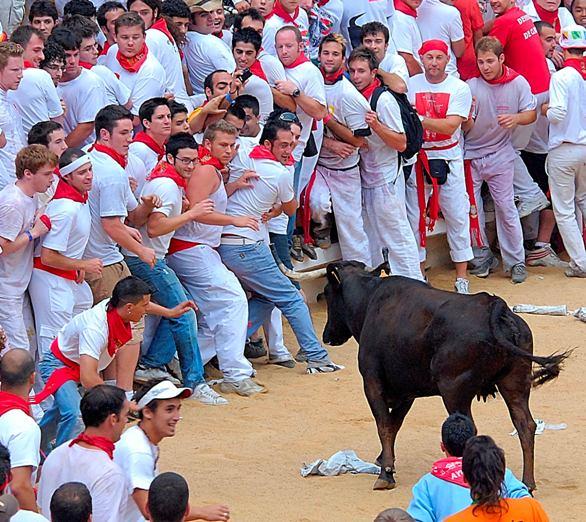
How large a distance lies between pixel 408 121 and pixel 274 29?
151 centimetres

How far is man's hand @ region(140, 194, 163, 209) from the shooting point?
10172 millimetres

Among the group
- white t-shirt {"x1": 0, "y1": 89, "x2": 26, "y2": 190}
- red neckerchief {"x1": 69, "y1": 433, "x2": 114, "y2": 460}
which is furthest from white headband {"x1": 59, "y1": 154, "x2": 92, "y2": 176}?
red neckerchief {"x1": 69, "y1": 433, "x2": 114, "y2": 460}

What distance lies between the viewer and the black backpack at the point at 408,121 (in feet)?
42.1

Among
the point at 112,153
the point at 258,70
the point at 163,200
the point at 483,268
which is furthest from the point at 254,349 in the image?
the point at 483,268

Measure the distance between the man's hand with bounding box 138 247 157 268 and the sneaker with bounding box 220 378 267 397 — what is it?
137 cm

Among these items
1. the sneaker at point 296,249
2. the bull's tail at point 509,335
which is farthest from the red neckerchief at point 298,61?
the bull's tail at point 509,335

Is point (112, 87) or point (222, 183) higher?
point (112, 87)

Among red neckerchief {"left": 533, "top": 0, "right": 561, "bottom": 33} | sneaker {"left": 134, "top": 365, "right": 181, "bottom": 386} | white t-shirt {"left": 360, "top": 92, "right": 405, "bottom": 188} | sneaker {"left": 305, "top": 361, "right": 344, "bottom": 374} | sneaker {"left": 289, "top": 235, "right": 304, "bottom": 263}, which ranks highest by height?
red neckerchief {"left": 533, "top": 0, "right": 561, "bottom": 33}

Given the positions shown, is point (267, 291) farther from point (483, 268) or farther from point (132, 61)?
point (483, 268)

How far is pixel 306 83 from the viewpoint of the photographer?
1227 centimetres

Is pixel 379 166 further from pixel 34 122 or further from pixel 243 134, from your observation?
pixel 34 122

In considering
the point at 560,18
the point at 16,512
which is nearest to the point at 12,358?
the point at 16,512

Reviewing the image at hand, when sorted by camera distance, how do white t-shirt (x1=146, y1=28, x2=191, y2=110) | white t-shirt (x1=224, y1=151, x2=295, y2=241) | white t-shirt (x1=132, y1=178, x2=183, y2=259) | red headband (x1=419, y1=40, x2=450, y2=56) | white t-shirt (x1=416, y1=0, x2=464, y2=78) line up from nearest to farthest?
white t-shirt (x1=132, y1=178, x2=183, y2=259) < white t-shirt (x1=224, y1=151, x2=295, y2=241) < white t-shirt (x1=146, y1=28, x2=191, y2=110) < red headband (x1=419, y1=40, x2=450, y2=56) < white t-shirt (x1=416, y1=0, x2=464, y2=78)

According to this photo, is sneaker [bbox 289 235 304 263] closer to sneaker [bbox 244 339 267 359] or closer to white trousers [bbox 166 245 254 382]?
sneaker [bbox 244 339 267 359]
